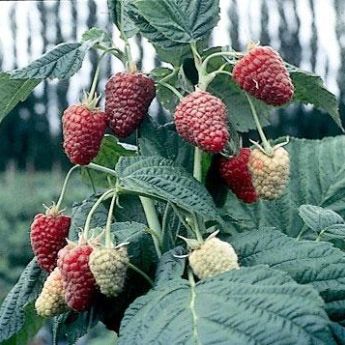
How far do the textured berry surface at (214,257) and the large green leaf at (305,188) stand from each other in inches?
9.1

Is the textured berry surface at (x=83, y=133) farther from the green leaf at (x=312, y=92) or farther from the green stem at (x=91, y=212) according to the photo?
the green leaf at (x=312, y=92)

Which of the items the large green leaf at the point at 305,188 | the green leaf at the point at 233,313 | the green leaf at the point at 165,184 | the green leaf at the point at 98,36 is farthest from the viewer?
the large green leaf at the point at 305,188

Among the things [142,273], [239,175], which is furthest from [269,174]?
[142,273]

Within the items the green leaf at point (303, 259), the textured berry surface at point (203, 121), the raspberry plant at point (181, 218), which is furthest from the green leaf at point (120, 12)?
the green leaf at point (303, 259)

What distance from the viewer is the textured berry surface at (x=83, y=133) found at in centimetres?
96

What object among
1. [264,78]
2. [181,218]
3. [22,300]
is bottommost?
[22,300]

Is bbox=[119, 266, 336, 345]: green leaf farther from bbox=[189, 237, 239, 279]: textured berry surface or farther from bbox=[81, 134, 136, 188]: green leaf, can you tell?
bbox=[81, 134, 136, 188]: green leaf

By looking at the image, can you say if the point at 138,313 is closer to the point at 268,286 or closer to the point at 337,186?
the point at 268,286

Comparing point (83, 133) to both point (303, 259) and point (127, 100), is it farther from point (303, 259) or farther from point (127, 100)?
point (303, 259)

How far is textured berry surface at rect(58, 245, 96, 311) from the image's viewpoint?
2.94 ft

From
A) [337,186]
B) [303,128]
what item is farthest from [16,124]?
[337,186]

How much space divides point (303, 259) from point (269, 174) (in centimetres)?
8

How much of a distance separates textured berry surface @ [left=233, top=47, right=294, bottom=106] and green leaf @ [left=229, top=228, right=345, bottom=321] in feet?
0.38

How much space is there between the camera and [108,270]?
876 mm
